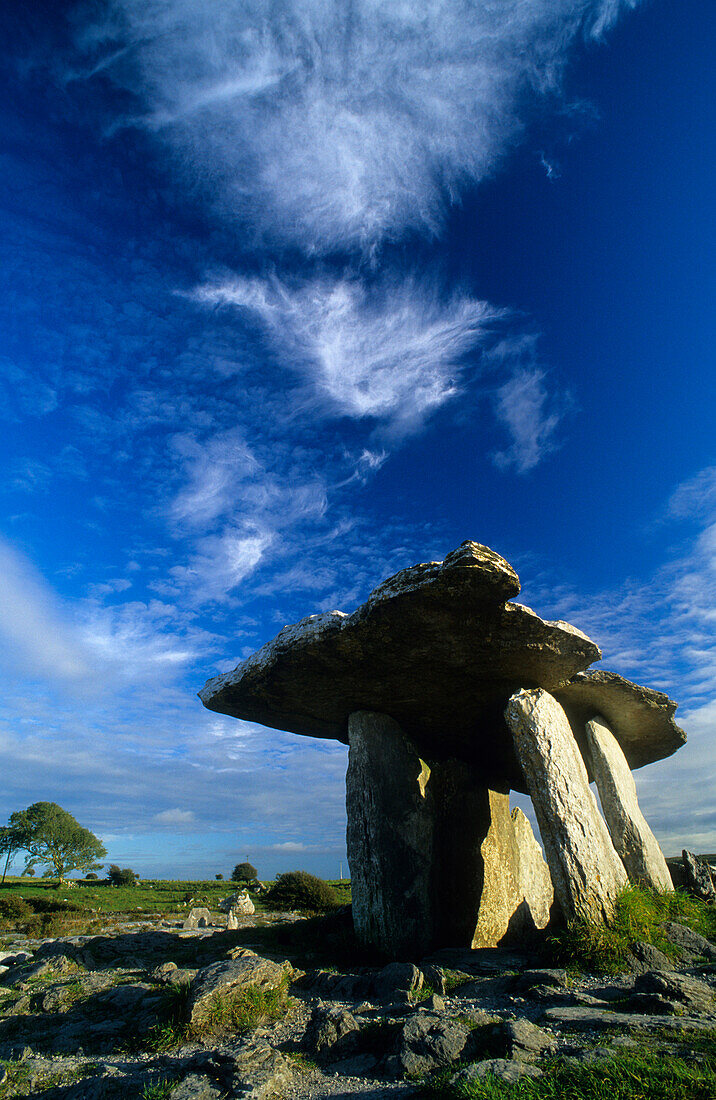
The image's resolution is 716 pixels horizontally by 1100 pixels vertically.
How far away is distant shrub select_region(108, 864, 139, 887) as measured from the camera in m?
37.5

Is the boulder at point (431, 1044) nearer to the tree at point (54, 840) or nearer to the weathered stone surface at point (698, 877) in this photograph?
the weathered stone surface at point (698, 877)

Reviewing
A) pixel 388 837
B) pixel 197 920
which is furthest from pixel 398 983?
pixel 197 920

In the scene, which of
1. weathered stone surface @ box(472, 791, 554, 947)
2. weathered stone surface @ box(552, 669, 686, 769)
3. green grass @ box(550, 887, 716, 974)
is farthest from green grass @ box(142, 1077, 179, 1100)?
weathered stone surface @ box(552, 669, 686, 769)

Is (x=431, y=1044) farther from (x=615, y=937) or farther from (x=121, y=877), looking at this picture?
(x=121, y=877)

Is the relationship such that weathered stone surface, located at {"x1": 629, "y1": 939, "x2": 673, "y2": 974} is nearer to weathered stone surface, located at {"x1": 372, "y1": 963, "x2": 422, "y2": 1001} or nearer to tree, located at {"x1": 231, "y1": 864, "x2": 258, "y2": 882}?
weathered stone surface, located at {"x1": 372, "y1": 963, "x2": 422, "y2": 1001}

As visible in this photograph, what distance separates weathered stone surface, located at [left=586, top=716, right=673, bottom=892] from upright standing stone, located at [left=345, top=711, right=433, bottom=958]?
3.86 meters

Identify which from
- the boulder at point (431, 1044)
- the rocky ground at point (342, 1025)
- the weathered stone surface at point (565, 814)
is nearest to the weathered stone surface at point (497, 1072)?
the rocky ground at point (342, 1025)

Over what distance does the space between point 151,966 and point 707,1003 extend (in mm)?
8572

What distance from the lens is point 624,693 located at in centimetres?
1194

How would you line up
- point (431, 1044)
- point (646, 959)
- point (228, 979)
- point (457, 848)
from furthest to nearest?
point (457, 848) → point (646, 959) → point (228, 979) → point (431, 1044)

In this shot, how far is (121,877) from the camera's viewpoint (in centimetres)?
3797

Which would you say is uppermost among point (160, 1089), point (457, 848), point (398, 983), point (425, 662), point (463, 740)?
point (425, 662)

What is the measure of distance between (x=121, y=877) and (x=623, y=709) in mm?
38827

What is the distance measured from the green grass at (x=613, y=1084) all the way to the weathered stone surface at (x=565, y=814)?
173 inches
